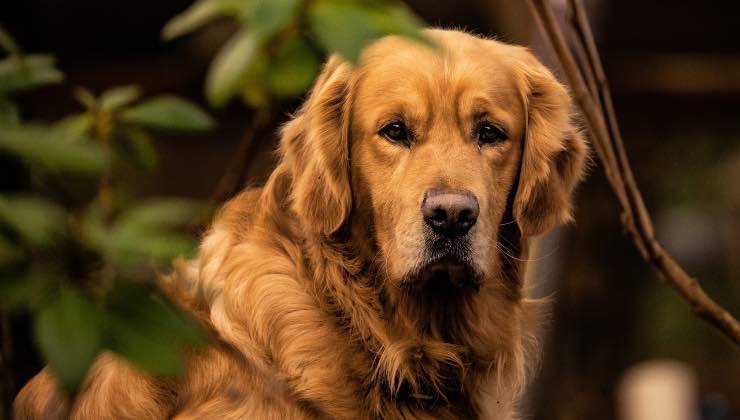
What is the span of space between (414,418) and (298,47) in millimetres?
1687

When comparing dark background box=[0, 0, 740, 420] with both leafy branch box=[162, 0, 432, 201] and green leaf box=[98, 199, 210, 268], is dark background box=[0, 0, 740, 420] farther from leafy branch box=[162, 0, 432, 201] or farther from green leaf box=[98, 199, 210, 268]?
green leaf box=[98, 199, 210, 268]

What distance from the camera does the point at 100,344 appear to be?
1493 millimetres

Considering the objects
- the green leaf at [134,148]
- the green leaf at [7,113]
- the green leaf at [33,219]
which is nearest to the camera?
the green leaf at [33,219]

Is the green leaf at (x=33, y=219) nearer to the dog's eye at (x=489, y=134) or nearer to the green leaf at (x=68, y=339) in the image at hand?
the green leaf at (x=68, y=339)

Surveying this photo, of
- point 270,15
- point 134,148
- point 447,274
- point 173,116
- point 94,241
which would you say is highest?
point 270,15

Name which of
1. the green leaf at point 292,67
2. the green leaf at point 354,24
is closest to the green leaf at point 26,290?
the green leaf at point 354,24

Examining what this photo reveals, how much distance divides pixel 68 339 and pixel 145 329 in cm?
11

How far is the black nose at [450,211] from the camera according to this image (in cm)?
331

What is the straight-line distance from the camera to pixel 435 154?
3426 millimetres

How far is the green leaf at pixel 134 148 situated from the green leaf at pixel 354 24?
84 centimetres

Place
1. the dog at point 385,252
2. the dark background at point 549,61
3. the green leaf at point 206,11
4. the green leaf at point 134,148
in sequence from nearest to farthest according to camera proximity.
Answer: the green leaf at point 206,11 → the green leaf at point 134,148 → the dog at point 385,252 → the dark background at point 549,61

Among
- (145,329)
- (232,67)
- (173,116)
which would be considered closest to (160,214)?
(145,329)

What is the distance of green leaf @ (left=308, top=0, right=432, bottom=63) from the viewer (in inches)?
63.5

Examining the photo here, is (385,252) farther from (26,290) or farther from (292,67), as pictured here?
(26,290)
